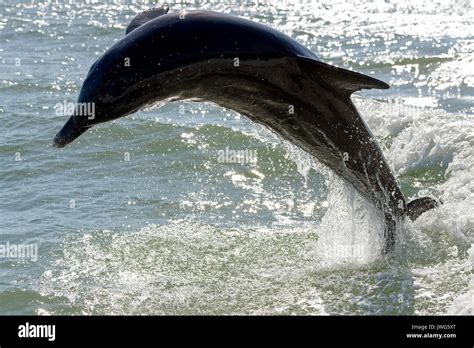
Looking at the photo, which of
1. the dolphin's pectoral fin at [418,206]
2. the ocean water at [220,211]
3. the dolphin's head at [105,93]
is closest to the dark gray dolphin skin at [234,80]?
the dolphin's head at [105,93]

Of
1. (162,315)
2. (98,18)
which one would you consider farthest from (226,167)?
(98,18)

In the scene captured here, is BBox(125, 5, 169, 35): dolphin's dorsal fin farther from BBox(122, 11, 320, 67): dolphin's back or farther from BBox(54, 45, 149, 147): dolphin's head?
BBox(54, 45, 149, 147): dolphin's head

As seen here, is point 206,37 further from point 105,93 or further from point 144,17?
point 105,93

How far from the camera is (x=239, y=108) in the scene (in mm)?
7547

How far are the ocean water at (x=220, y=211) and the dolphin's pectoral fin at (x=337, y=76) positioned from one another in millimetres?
1258

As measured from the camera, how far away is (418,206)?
9.32 meters

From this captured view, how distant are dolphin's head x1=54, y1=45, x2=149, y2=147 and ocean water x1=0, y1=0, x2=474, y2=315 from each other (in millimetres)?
893

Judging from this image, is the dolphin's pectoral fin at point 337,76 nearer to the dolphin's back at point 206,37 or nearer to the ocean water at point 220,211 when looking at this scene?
the dolphin's back at point 206,37

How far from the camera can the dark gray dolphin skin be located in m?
6.52

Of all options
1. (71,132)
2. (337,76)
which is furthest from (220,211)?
(71,132)

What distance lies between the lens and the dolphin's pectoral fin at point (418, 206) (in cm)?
927

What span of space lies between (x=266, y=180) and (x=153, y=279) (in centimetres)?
350

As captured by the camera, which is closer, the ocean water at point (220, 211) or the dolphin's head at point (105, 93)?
the dolphin's head at point (105, 93)

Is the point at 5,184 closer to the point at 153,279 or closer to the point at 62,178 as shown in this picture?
the point at 62,178
